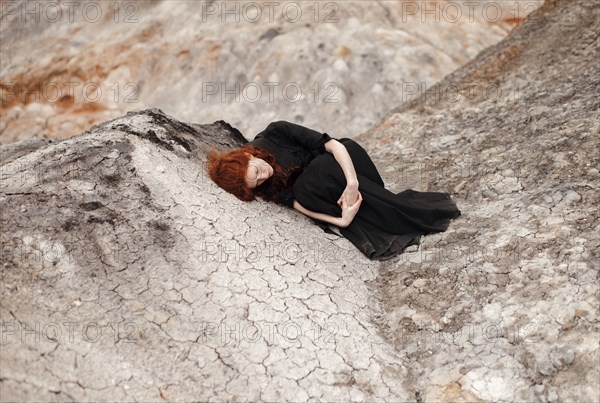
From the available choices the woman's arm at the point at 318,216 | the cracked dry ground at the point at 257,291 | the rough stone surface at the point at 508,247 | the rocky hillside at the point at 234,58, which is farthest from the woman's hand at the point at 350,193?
the rocky hillside at the point at 234,58

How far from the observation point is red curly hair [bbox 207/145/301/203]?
11.2 ft

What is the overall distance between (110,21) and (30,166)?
8586 millimetres

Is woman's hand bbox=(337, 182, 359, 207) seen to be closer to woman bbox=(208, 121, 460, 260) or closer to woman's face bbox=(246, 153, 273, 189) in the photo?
woman bbox=(208, 121, 460, 260)

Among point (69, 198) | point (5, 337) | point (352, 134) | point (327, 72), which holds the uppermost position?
point (69, 198)

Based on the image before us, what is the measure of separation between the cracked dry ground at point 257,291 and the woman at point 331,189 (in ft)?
0.32

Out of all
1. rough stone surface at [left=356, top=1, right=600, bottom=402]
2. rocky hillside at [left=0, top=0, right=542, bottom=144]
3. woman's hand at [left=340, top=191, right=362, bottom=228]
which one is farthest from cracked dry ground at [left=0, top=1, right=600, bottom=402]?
rocky hillside at [left=0, top=0, right=542, bottom=144]

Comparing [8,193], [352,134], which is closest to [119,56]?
[352,134]

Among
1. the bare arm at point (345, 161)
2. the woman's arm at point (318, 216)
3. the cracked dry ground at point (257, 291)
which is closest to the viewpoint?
the cracked dry ground at point (257, 291)

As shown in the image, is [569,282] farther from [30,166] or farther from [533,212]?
[30,166]

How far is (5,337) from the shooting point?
8.33 ft

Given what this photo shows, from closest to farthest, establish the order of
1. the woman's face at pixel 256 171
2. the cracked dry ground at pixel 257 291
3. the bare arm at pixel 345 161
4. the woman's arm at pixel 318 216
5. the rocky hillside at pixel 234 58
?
1. the cracked dry ground at pixel 257 291
2. the woman's face at pixel 256 171
3. the bare arm at pixel 345 161
4. the woman's arm at pixel 318 216
5. the rocky hillside at pixel 234 58

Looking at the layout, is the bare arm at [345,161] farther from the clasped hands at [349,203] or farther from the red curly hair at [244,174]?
the red curly hair at [244,174]

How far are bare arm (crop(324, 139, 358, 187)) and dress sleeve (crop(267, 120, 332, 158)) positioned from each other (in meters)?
0.09

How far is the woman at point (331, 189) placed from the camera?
3561 millimetres
